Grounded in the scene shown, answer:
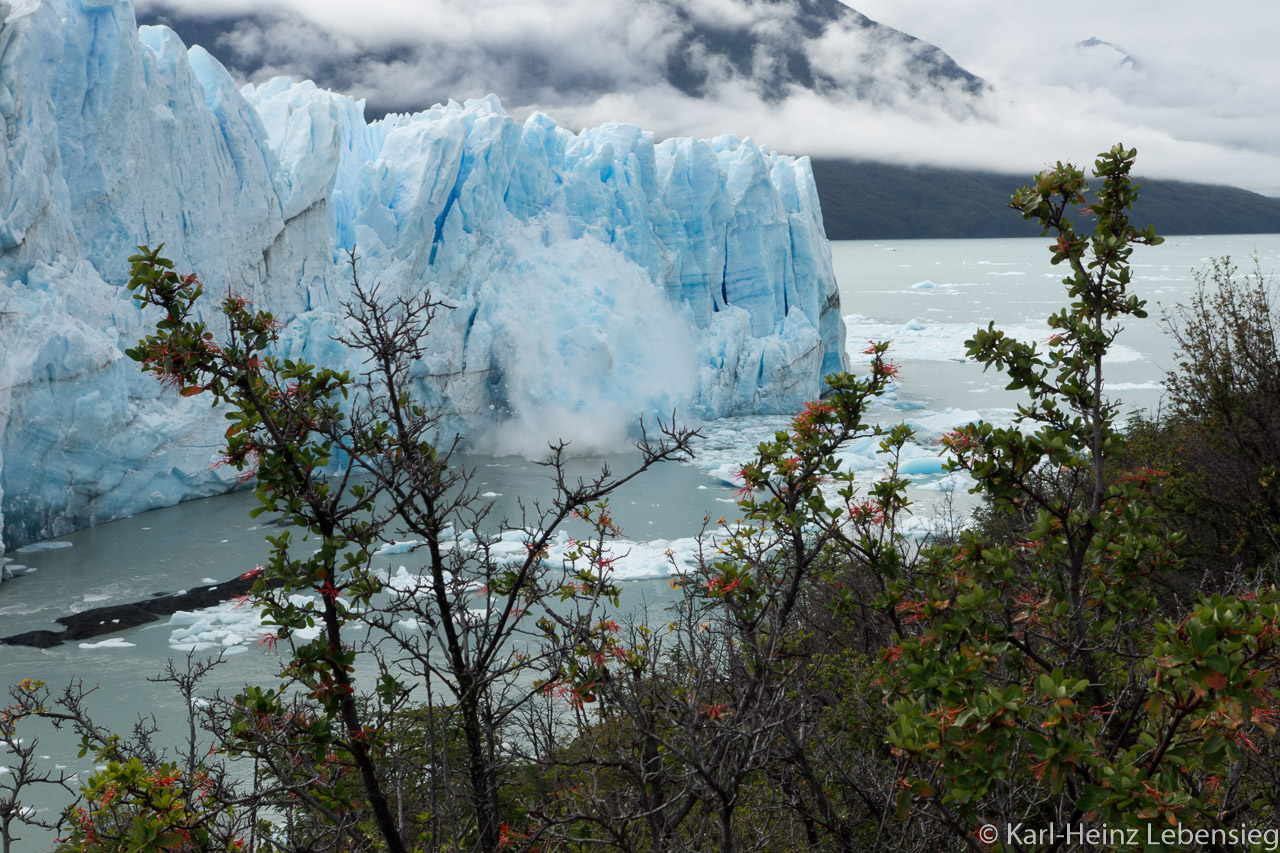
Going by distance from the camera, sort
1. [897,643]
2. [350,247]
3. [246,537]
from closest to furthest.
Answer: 1. [897,643]
2. [246,537]
3. [350,247]

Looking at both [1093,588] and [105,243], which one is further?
[105,243]

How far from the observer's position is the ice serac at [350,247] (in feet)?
44.7

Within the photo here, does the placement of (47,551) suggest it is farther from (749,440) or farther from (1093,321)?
(1093,321)

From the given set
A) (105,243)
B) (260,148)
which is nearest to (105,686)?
(105,243)

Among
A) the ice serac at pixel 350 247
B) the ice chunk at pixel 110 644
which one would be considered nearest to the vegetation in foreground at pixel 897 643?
the ice chunk at pixel 110 644

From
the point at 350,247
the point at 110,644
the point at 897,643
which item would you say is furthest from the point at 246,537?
the point at 897,643

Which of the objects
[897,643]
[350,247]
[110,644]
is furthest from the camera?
[350,247]

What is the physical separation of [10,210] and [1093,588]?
1480cm

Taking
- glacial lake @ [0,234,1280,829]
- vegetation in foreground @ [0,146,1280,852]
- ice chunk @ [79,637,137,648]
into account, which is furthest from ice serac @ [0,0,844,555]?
vegetation in foreground @ [0,146,1280,852]

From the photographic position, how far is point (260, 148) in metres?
17.2

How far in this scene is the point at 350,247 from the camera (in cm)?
1897

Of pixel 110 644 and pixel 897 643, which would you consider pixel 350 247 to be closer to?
pixel 110 644

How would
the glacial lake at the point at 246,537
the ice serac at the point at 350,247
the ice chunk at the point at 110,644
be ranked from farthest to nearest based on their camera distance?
the ice serac at the point at 350,247, the ice chunk at the point at 110,644, the glacial lake at the point at 246,537

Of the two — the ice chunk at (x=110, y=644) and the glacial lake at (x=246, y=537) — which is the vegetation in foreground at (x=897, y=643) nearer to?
the glacial lake at (x=246, y=537)
